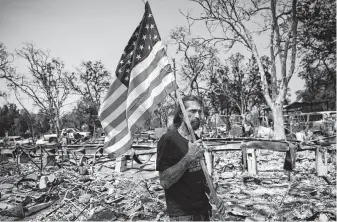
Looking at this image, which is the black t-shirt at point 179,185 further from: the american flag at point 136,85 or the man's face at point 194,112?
the american flag at point 136,85

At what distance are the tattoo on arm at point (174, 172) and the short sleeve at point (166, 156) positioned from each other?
5 centimetres

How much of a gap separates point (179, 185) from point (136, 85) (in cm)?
136

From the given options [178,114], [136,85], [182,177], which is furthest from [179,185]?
[136,85]

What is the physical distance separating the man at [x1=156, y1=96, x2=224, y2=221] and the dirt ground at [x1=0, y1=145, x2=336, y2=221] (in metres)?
2.95

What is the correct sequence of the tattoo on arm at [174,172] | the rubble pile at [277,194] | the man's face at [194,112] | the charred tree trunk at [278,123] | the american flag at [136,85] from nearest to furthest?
1. the tattoo on arm at [174,172]
2. the man's face at [194,112]
3. the american flag at [136,85]
4. the rubble pile at [277,194]
5. the charred tree trunk at [278,123]

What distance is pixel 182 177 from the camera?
2367 mm

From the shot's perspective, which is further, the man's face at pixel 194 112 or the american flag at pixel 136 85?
the american flag at pixel 136 85

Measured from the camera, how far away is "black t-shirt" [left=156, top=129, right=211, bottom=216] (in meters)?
2.31

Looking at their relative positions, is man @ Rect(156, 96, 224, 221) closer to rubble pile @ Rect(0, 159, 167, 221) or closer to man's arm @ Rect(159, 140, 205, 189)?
man's arm @ Rect(159, 140, 205, 189)

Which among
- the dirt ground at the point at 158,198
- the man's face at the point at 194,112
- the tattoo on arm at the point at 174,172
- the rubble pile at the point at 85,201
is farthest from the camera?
the rubble pile at the point at 85,201

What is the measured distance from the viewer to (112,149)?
304 cm

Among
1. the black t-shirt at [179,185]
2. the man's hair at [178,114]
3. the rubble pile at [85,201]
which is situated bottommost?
the rubble pile at [85,201]

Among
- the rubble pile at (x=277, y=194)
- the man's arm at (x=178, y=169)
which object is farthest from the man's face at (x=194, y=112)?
the rubble pile at (x=277, y=194)

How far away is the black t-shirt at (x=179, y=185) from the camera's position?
231cm
